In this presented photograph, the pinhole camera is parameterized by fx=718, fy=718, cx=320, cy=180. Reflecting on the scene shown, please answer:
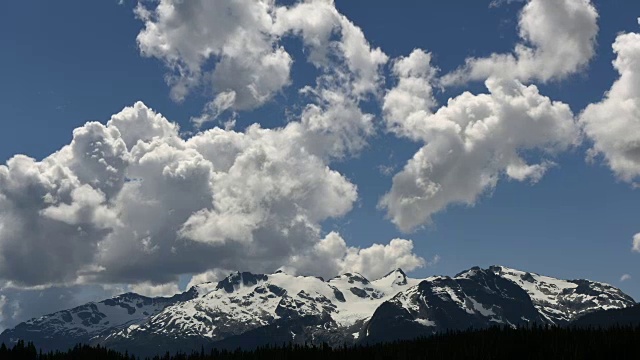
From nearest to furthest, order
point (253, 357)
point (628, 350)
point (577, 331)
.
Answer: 1. point (628, 350)
2. point (577, 331)
3. point (253, 357)

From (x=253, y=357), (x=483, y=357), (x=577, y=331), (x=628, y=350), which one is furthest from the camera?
(x=253, y=357)

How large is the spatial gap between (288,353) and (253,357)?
9715mm

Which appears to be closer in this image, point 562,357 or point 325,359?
point 562,357

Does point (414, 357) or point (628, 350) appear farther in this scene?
point (414, 357)

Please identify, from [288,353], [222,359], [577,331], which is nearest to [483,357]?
[577,331]

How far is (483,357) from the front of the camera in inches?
6235

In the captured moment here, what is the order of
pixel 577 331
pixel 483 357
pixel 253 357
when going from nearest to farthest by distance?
pixel 483 357
pixel 577 331
pixel 253 357

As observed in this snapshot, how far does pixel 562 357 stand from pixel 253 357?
85.1 meters

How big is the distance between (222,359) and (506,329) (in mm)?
77854

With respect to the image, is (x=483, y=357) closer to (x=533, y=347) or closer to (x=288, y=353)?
(x=533, y=347)

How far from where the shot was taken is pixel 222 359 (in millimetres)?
199875

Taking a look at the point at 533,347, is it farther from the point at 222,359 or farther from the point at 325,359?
the point at 222,359

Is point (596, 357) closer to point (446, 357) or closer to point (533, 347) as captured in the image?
point (533, 347)

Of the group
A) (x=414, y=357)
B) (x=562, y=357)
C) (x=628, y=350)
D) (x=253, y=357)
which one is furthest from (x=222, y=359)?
(x=628, y=350)
